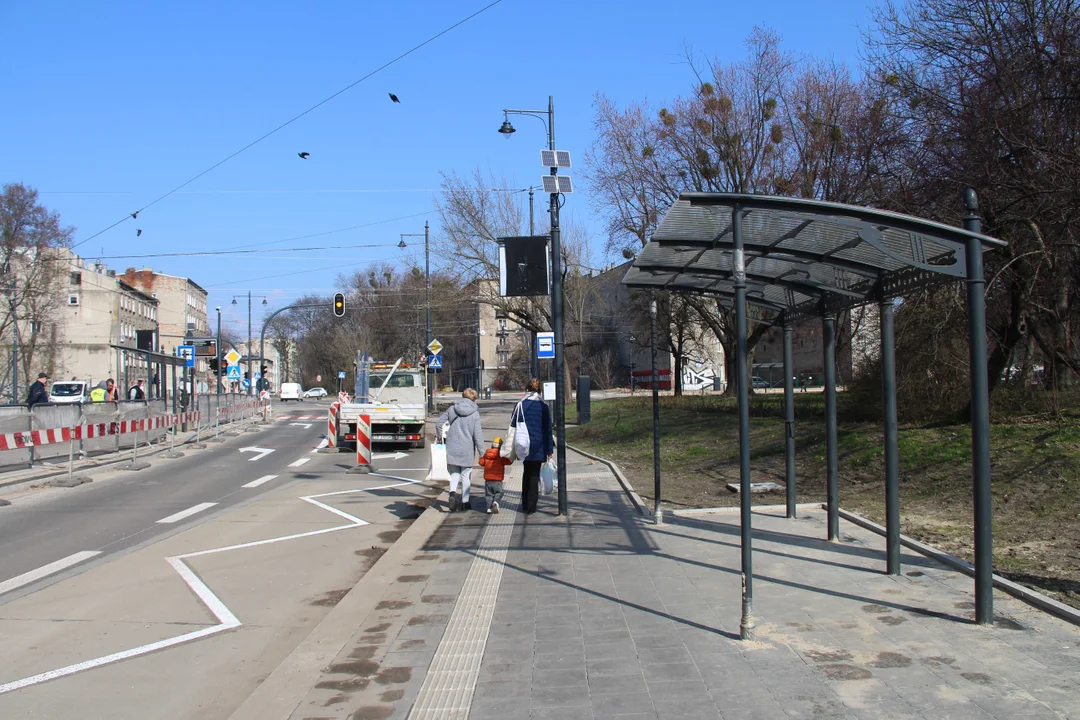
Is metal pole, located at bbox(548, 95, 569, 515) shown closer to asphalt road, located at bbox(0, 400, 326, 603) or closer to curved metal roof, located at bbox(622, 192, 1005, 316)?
curved metal roof, located at bbox(622, 192, 1005, 316)

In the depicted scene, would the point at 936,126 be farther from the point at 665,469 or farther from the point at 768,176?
the point at 768,176

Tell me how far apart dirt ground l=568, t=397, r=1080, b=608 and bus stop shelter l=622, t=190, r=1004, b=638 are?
126 centimetres

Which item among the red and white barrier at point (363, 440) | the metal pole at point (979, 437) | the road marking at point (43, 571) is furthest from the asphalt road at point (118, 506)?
the metal pole at point (979, 437)

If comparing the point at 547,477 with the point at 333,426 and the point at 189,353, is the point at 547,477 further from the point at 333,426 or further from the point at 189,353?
the point at 189,353

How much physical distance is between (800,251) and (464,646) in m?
4.25

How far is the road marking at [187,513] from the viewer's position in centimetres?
1181

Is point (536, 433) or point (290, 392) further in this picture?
point (290, 392)

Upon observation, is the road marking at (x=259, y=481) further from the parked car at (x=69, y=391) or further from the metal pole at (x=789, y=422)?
the parked car at (x=69, y=391)

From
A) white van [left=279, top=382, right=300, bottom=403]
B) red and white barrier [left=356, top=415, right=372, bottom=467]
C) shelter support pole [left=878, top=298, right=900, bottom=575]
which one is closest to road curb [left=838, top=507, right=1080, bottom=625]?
shelter support pole [left=878, top=298, right=900, bottom=575]

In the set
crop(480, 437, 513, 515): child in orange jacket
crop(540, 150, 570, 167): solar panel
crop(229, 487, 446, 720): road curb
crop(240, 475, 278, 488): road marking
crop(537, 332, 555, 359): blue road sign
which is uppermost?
crop(540, 150, 570, 167): solar panel

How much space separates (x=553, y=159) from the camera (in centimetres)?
1181

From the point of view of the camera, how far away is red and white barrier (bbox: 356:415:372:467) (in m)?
17.4

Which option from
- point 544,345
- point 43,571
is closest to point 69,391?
point 544,345

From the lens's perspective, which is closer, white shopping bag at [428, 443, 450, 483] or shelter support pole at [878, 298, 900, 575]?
shelter support pole at [878, 298, 900, 575]
